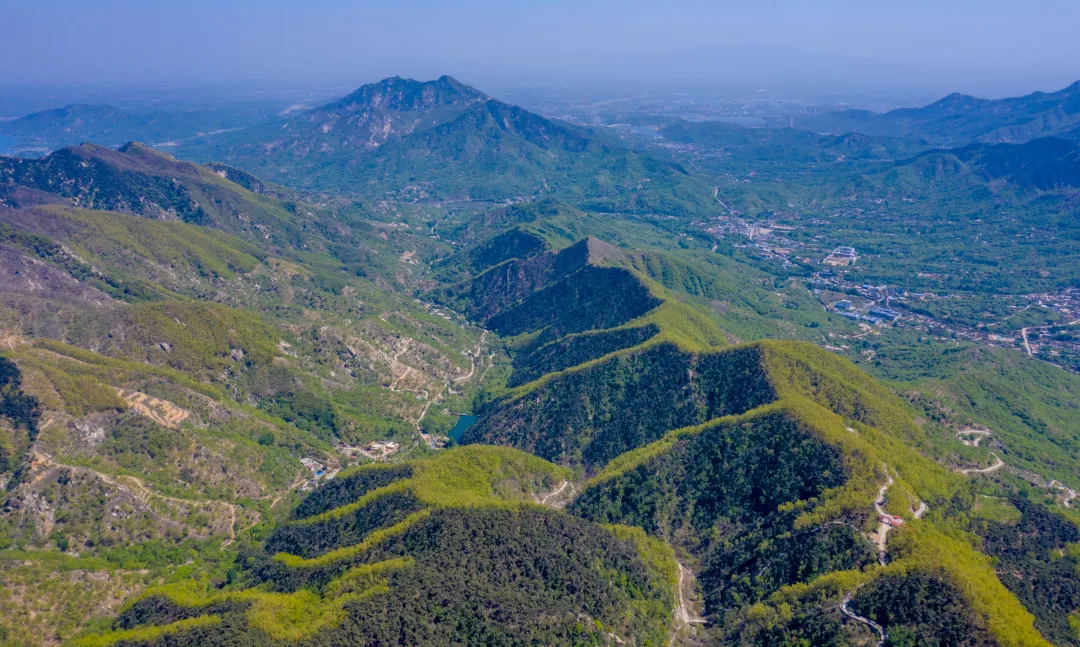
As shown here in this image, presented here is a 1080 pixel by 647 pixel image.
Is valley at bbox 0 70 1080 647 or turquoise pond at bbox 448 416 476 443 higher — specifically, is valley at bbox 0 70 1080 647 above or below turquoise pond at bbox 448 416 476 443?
above

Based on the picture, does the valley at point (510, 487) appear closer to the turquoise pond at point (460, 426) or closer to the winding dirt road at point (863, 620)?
the winding dirt road at point (863, 620)

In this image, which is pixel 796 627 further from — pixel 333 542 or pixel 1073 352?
pixel 1073 352

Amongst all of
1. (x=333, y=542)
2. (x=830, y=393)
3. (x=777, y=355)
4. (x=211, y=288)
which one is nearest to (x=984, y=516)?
(x=830, y=393)

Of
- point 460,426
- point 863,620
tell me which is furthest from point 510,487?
point 863,620

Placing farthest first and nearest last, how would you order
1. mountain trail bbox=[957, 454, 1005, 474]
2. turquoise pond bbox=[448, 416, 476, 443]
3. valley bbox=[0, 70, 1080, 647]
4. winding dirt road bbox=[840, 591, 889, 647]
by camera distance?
turquoise pond bbox=[448, 416, 476, 443]
mountain trail bbox=[957, 454, 1005, 474]
valley bbox=[0, 70, 1080, 647]
winding dirt road bbox=[840, 591, 889, 647]

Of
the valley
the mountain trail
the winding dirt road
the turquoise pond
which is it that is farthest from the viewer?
the turquoise pond

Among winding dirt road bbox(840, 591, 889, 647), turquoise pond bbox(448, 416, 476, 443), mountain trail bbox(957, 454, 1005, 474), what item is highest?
winding dirt road bbox(840, 591, 889, 647)

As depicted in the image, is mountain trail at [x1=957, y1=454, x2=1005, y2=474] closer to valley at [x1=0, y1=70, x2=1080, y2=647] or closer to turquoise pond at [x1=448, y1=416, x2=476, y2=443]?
valley at [x1=0, y1=70, x2=1080, y2=647]

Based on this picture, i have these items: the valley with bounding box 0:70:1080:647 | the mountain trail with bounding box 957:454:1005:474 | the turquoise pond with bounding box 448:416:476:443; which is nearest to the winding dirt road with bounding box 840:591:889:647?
the valley with bounding box 0:70:1080:647

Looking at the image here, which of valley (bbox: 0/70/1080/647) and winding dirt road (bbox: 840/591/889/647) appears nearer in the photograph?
winding dirt road (bbox: 840/591/889/647)

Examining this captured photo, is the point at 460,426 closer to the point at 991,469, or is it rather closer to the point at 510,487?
the point at 510,487

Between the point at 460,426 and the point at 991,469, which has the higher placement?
the point at 991,469

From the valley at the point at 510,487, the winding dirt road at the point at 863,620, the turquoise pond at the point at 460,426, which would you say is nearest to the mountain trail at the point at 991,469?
the valley at the point at 510,487
